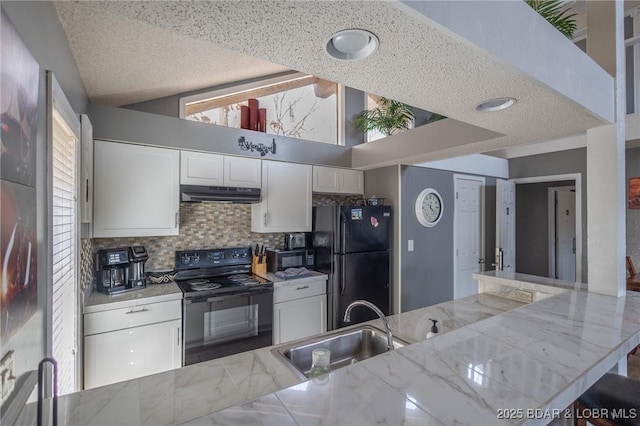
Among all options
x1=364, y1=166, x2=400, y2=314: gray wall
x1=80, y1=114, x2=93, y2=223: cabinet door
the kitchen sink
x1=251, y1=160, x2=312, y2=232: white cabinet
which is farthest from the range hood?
the kitchen sink

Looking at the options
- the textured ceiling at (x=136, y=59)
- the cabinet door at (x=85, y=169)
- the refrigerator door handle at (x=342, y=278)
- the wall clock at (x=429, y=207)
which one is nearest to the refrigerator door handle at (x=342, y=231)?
the refrigerator door handle at (x=342, y=278)

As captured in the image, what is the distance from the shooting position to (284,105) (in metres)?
3.56

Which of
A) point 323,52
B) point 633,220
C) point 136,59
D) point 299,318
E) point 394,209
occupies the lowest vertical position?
point 299,318

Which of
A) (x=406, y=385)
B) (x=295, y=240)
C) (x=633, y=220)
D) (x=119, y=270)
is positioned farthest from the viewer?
(x=633, y=220)

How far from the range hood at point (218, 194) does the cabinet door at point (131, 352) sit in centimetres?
103

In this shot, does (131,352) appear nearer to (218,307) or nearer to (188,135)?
(218,307)

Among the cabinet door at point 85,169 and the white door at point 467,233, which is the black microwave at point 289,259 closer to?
the cabinet door at point 85,169

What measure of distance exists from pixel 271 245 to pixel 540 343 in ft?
8.81

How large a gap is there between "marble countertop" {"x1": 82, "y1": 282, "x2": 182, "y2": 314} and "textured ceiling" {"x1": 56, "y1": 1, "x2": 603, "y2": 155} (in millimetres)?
1544

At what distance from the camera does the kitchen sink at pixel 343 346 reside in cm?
148

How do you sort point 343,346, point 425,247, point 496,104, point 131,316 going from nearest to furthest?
point 496,104 → point 343,346 → point 131,316 → point 425,247

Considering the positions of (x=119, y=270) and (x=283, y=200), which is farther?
(x=283, y=200)

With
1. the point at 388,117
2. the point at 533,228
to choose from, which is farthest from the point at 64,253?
the point at 533,228

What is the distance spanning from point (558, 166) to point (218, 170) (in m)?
4.27
